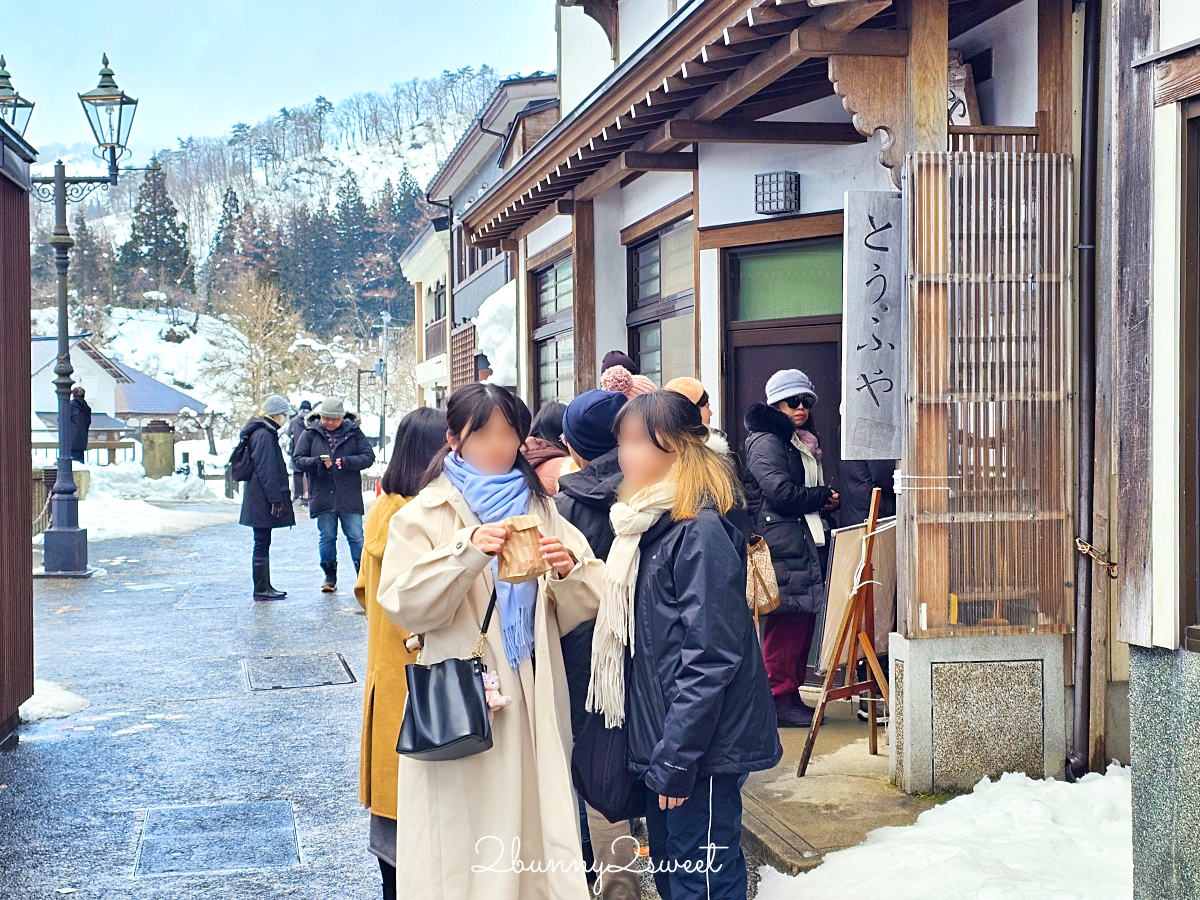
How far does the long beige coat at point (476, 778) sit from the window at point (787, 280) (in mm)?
4692

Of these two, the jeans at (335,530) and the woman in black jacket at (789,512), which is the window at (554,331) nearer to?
the jeans at (335,530)

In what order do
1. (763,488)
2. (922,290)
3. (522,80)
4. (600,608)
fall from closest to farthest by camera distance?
1. (600,608)
2. (922,290)
3. (763,488)
4. (522,80)

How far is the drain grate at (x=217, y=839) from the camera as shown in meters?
4.64

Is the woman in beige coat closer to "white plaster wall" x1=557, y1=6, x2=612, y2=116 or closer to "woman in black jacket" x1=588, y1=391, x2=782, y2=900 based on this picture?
"woman in black jacket" x1=588, y1=391, x2=782, y2=900

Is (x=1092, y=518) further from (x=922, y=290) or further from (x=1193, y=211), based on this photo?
(x=1193, y=211)

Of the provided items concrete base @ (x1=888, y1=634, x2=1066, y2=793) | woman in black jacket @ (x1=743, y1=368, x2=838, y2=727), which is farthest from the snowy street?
woman in black jacket @ (x1=743, y1=368, x2=838, y2=727)

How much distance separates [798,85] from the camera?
7168mm

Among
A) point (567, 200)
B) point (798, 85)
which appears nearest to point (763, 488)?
point (798, 85)

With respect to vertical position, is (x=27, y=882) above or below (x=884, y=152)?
below

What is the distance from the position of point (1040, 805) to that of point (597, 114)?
4.99 metres

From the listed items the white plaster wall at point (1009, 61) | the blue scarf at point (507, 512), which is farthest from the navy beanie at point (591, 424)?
the white plaster wall at point (1009, 61)

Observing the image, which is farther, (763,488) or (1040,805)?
(763,488)

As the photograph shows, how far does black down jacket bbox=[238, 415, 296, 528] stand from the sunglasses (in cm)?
606

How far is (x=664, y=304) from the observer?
9477mm
